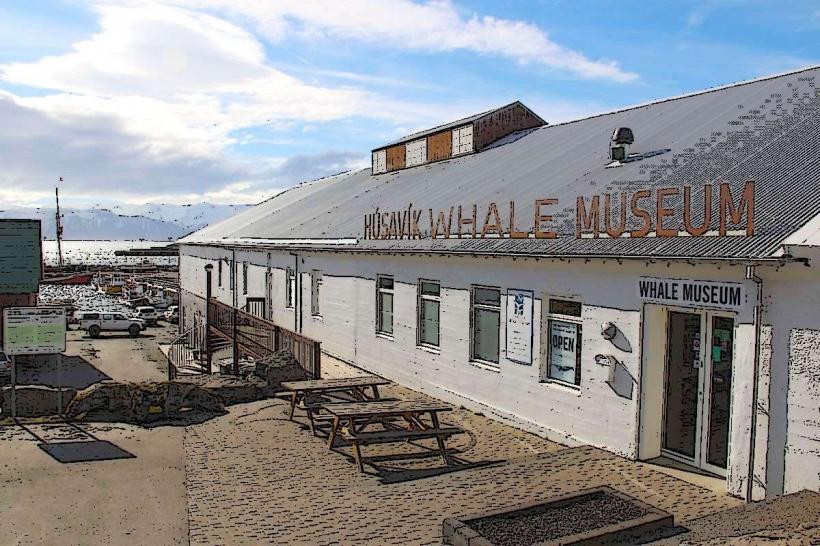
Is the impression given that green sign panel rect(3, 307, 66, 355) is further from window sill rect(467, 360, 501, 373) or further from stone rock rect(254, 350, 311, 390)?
window sill rect(467, 360, 501, 373)

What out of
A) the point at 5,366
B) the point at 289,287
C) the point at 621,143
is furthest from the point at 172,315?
the point at 621,143

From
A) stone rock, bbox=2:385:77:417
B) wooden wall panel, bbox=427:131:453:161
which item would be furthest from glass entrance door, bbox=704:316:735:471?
wooden wall panel, bbox=427:131:453:161

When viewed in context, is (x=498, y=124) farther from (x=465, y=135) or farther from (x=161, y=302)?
(x=161, y=302)

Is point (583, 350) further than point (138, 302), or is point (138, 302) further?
point (138, 302)

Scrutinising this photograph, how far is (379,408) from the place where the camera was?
11.1m

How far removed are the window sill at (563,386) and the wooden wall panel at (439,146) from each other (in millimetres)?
13560

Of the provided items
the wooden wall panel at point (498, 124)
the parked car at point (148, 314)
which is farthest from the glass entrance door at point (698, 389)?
the parked car at point (148, 314)

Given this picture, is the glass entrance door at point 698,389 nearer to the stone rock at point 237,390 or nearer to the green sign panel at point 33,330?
the stone rock at point 237,390

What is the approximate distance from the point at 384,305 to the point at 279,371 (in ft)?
9.64

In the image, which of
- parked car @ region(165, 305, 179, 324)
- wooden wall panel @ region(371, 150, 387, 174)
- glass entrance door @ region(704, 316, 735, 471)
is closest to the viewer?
glass entrance door @ region(704, 316, 735, 471)

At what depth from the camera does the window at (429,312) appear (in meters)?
15.4

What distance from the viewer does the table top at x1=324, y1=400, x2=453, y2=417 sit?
422 inches

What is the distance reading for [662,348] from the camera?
10.2 m

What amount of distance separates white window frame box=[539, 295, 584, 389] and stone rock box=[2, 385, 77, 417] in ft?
29.4
